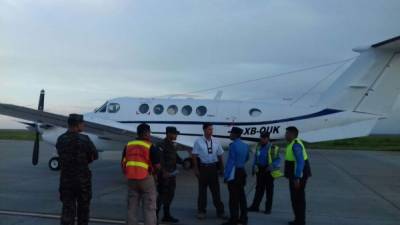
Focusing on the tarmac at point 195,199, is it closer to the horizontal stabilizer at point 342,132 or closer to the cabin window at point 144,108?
the horizontal stabilizer at point 342,132

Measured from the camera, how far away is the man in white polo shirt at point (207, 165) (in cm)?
812

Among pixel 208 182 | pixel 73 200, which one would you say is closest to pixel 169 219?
pixel 208 182

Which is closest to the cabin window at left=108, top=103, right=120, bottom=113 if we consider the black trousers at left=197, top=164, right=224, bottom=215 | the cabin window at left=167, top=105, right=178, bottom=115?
the cabin window at left=167, top=105, right=178, bottom=115

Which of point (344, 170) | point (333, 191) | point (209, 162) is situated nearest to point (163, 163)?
point (209, 162)

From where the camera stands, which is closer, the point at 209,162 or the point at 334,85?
the point at 209,162

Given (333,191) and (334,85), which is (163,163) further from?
(334,85)

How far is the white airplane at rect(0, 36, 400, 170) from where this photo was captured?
1498 centimetres

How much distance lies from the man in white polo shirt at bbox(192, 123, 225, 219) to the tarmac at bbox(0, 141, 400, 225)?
350 mm

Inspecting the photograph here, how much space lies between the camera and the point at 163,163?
7797 mm

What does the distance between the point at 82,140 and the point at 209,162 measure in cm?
272

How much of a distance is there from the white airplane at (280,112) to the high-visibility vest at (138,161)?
23.6 feet

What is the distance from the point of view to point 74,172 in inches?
246

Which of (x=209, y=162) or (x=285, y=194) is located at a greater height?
(x=209, y=162)

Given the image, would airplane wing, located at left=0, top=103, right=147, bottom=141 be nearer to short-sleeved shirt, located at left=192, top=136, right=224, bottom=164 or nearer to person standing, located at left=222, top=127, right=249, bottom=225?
short-sleeved shirt, located at left=192, top=136, right=224, bottom=164
